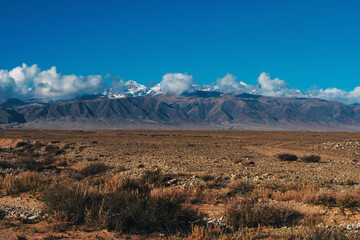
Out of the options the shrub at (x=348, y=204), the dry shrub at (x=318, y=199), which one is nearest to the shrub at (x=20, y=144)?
the dry shrub at (x=318, y=199)

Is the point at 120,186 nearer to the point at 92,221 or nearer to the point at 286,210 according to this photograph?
the point at 92,221

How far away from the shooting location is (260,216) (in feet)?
24.9

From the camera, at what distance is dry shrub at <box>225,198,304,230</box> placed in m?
7.52

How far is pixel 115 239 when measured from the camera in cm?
654

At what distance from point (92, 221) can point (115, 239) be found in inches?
39.4

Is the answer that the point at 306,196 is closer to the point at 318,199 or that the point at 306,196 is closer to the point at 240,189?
the point at 318,199

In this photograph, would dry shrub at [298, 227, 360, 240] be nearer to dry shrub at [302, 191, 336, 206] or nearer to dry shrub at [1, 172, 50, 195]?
dry shrub at [302, 191, 336, 206]

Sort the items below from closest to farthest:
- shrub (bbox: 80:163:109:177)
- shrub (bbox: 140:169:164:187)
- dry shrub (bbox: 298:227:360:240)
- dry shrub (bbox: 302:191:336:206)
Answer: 1. dry shrub (bbox: 298:227:360:240)
2. dry shrub (bbox: 302:191:336:206)
3. shrub (bbox: 140:169:164:187)
4. shrub (bbox: 80:163:109:177)

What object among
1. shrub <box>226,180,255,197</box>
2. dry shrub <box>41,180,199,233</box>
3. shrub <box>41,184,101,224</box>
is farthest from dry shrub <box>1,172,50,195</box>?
shrub <box>226,180,255,197</box>

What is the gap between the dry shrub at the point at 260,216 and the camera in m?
7.52

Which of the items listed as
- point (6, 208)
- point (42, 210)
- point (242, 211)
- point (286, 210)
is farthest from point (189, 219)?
point (6, 208)

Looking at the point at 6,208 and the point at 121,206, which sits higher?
the point at 121,206

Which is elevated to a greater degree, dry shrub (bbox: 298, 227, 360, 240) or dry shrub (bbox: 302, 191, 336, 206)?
dry shrub (bbox: 298, 227, 360, 240)

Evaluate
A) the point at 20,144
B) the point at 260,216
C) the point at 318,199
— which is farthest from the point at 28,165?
the point at 20,144
